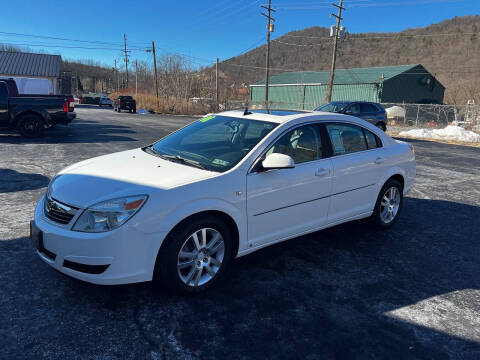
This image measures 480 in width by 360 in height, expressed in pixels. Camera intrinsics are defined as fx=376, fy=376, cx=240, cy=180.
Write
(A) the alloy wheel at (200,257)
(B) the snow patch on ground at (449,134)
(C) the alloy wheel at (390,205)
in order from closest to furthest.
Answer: (A) the alloy wheel at (200,257) → (C) the alloy wheel at (390,205) → (B) the snow patch on ground at (449,134)

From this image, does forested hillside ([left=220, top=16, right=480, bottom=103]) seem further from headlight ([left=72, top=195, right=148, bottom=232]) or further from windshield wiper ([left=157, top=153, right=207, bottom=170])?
headlight ([left=72, top=195, right=148, bottom=232])

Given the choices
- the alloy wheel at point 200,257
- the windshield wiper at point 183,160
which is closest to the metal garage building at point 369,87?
the windshield wiper at point 183,160

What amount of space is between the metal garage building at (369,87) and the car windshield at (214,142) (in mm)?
35210

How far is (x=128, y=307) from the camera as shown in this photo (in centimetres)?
311

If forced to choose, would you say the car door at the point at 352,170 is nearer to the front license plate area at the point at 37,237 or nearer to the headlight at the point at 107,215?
the headlight at the point at 107,215

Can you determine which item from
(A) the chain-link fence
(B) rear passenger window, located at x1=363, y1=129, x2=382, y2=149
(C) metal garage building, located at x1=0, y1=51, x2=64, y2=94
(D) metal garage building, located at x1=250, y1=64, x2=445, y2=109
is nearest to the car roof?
(B) rear passenger window, located at x1=363, y1=129, x2=382, y2=149

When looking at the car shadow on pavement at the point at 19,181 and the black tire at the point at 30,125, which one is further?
the black tire at the point at 30,125

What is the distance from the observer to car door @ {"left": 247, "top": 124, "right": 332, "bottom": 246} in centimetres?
→ 359

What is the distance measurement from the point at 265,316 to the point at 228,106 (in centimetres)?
3826

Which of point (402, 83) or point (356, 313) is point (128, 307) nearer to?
point (356, 313)

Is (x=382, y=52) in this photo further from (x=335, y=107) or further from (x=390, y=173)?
(x=390, y=173)

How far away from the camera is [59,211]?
312 cm

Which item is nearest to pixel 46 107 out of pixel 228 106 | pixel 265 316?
pixel 265 316

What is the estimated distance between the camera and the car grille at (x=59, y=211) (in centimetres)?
302
